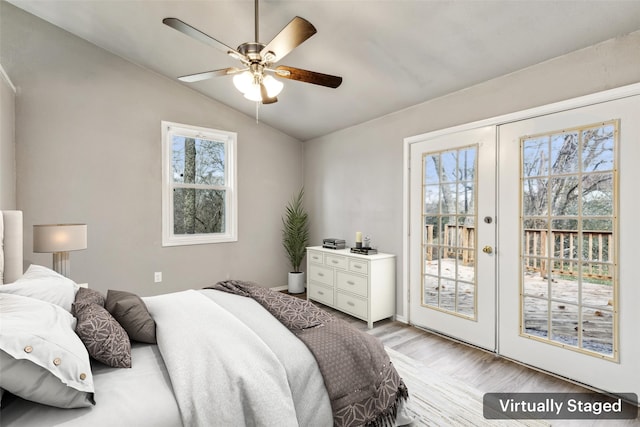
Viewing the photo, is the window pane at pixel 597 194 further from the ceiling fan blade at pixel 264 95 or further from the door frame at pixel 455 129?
the ceiling fan blade at pixel 264 95

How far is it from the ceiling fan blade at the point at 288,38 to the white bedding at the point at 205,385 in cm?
158

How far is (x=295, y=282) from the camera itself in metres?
4.62

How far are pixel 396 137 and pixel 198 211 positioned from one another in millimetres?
2677

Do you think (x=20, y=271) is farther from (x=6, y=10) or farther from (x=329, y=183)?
(x=329, y=183)

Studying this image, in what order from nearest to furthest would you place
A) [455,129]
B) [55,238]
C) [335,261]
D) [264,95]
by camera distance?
[264,95] → [55,238] → [455,129] → [335,261]

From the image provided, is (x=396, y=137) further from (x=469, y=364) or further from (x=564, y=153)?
(x=469, y=364)

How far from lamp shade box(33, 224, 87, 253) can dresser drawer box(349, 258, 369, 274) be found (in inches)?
103

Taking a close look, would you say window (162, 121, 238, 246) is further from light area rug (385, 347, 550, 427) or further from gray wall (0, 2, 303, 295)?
light area rug (385, 347, 550, 427)

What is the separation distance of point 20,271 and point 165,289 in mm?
1632

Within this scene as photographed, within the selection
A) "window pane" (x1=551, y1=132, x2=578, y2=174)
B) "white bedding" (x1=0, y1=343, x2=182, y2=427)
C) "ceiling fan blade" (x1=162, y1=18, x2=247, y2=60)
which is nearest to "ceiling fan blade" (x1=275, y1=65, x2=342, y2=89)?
"ceiling fan blade" (x1=162, y1=18, x2=247, y2=60)

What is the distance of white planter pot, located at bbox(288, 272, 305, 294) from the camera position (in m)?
4.62

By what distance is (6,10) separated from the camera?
118 inches

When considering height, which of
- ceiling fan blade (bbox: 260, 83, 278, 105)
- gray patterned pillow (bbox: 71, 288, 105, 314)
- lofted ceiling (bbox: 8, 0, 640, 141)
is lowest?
gray patterned pillow (bbox: 71, 288, 105, 314)

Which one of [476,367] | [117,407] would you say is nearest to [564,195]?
[476,367]
